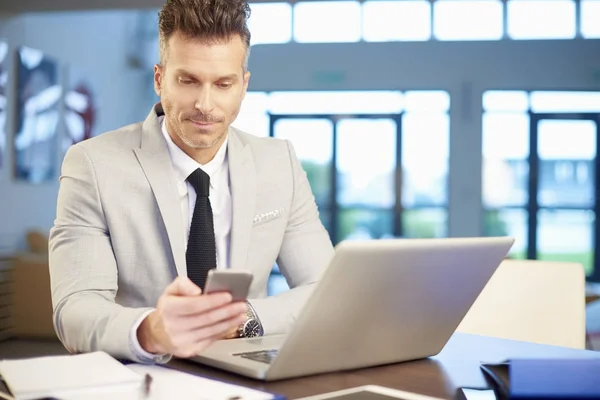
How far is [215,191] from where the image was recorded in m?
1.94

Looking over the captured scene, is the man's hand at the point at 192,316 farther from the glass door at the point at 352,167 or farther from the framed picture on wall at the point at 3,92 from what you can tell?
the glass door at the point at 352,167

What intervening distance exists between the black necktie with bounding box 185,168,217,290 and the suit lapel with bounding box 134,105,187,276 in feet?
0.12

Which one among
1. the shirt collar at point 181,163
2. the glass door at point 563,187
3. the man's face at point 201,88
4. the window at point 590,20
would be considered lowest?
the glass door at point 563,187

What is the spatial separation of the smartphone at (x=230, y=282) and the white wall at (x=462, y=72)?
998 centimetres

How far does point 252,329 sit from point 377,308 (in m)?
0.48

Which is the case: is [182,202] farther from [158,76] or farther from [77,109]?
[77,109]

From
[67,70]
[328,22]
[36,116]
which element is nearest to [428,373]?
[36,116]

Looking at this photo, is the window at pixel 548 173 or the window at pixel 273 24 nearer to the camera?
the window at pixel 548 173

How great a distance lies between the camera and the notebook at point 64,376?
101 cm

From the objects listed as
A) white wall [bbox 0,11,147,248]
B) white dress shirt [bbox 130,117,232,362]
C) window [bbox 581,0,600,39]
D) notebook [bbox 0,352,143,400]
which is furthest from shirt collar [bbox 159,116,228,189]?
window [bbox 581,0,600,39]

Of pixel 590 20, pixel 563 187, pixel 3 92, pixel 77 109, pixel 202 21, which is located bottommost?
pixel 563 187

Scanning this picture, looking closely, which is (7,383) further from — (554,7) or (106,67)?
(554,7)

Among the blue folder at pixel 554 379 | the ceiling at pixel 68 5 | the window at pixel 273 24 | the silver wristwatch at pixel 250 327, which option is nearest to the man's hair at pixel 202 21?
the silver wristwatch at pixel 250 327

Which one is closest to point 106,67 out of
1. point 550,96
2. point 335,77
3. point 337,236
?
point 335,77
